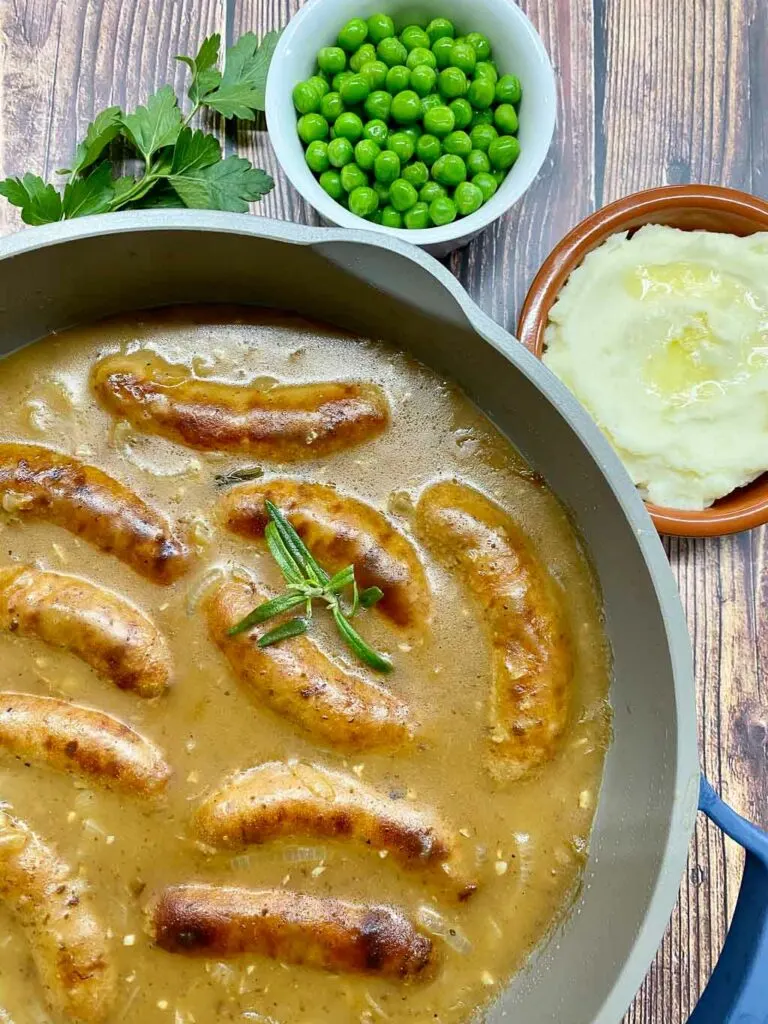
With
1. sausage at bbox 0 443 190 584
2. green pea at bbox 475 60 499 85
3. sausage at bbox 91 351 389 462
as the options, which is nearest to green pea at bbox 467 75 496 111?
green pea at bbox 475 60 499 85

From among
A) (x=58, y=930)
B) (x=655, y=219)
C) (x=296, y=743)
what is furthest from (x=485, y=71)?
(x=58, y=930)

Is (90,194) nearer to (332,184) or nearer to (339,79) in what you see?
(332,184)

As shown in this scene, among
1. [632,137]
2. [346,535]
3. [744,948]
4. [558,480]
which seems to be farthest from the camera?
[632,137]

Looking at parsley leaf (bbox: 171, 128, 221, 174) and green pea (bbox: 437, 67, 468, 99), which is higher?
green pea (bbox: 437, 67, 468, 99)

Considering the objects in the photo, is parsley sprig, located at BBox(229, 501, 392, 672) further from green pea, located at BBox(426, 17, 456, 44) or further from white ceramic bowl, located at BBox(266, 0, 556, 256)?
green pea, located at BBox(426, 17, 456, 44)

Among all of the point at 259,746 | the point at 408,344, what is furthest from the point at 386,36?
the point at 259,746

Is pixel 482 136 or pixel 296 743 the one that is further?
pixel 482 136
